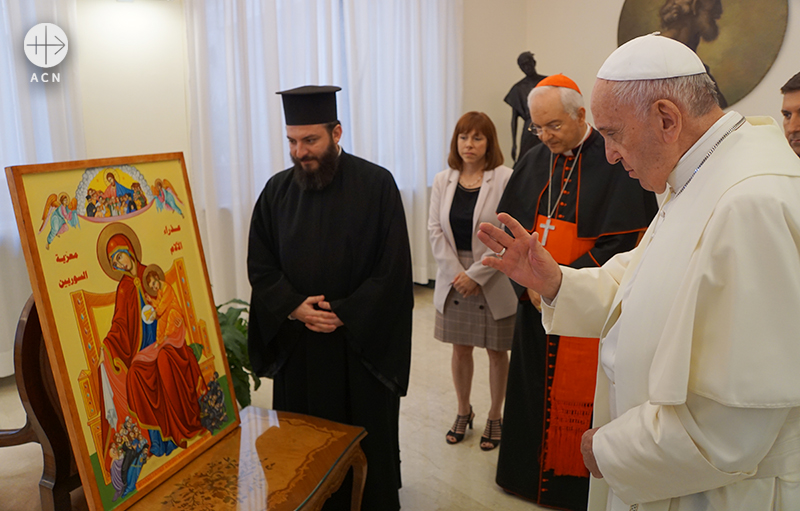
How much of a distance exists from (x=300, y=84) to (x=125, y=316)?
4.16 m

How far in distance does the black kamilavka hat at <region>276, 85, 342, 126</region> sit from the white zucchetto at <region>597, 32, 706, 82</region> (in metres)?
1.42

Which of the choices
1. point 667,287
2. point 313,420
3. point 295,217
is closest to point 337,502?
point 313,420

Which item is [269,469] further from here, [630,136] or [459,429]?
[459,429]

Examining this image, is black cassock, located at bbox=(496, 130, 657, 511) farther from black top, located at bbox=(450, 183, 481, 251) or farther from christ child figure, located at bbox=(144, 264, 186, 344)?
christ child figure, located at bbox=(144, 264, 186, 344)

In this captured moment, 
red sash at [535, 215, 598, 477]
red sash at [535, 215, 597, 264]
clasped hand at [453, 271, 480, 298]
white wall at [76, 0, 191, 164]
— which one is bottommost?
red sash at [535, 215, 598, 477]

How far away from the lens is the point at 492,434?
3490 millimetres

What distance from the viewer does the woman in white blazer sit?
3.40 meters

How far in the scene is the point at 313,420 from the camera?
203 centimetres

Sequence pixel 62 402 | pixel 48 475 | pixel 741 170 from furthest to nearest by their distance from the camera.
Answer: pixel 48 475
pixel 62 402
pixel 741 170

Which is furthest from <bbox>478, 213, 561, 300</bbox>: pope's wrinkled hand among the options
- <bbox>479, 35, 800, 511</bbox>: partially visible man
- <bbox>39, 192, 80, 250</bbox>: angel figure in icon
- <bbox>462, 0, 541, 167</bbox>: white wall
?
<bbox>462, 0, 541, 167</bbox>: white wall

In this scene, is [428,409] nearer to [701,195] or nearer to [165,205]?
[165,205]

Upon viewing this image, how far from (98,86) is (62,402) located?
12.0ft

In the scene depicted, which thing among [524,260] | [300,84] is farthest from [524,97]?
[524,260]

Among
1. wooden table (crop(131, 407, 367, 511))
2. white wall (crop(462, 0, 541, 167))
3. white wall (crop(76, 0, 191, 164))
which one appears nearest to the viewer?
wooden table (crop(131, 407, 367, 511))
